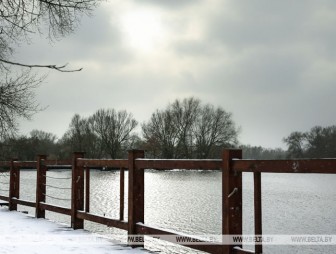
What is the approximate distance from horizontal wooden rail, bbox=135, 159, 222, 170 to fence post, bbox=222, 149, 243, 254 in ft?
0.69

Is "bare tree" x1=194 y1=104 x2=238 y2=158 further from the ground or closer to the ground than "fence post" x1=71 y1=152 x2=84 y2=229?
further from the ground

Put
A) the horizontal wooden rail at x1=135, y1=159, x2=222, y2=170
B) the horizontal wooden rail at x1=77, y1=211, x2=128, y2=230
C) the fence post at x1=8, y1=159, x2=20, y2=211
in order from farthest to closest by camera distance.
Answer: the fence post at x1=8, y1=159, x2=20, y2=211, the horizontal wooden rail at x1=77, y1=211, x2=128, y2=230, the horizontal wooden rail at x1=135, y1=159, x2=222, y2=170

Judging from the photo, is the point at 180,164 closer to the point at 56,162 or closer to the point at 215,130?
the point at 56,162

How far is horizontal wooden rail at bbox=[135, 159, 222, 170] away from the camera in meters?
5.16

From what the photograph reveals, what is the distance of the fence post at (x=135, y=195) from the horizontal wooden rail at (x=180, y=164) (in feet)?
0.35

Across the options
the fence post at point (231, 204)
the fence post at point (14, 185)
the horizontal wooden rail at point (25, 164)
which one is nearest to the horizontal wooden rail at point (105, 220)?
the fence post at point (231, 204)

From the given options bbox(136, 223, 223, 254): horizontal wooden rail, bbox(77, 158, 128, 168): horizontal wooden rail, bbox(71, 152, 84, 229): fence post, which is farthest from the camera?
bbox(71, 152, 84, 229): fence post

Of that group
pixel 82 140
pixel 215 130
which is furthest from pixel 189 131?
pixel 82 140

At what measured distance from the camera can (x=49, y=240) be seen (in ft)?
22.4

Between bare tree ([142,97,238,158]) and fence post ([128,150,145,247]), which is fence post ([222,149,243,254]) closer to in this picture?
fence post ([128,150,145,247])

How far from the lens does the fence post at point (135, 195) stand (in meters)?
6.45

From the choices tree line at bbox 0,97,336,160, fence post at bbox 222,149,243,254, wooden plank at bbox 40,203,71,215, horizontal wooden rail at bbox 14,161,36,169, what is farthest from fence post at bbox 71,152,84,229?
tree line at bbox 0,97,336,160

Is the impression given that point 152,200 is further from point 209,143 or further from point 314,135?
point 314,135

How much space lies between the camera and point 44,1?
26.3 ft
